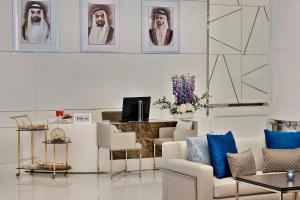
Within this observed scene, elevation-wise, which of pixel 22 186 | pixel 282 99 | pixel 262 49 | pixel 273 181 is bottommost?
pixel 22 186

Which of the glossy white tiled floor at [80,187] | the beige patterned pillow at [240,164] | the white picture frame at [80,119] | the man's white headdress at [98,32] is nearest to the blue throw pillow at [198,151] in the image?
the beige patterned pillow at [240,164]

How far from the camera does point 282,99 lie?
10.4m

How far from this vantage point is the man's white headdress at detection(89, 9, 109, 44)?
12.9m

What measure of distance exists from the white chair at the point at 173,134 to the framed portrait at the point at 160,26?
264 cm

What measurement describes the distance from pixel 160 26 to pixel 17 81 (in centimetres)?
336

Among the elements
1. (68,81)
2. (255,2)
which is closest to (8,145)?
(68,81)

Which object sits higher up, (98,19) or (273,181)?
(98,19)

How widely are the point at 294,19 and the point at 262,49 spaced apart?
4.65m

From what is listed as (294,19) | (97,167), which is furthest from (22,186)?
(294,19)

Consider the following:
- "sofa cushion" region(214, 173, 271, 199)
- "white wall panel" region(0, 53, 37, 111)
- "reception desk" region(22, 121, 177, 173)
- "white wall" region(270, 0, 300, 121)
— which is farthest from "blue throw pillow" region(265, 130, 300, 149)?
"white wall panel" region(0, 53, 37, 111)

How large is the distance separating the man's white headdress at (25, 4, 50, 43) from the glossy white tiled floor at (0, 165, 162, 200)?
2824mm

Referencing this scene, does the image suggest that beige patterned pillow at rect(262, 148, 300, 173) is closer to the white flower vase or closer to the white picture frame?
the white flower vase

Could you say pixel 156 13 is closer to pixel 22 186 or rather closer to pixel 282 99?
pixel 282 99

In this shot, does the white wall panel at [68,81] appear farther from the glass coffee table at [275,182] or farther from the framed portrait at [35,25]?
the glass coffee table at [275,182]
